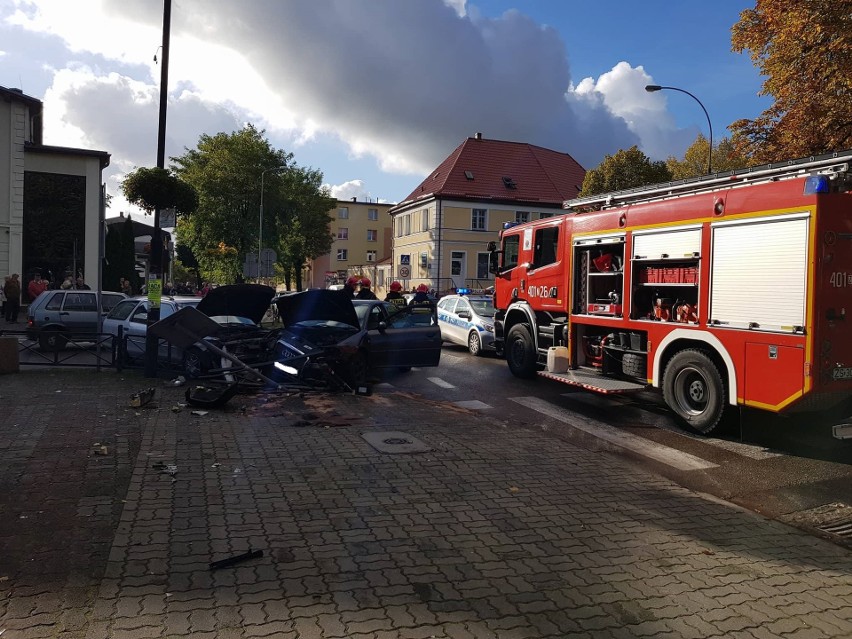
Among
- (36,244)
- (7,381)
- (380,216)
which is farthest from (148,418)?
(380,216)

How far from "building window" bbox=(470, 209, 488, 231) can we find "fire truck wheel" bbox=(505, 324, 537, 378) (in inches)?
1392

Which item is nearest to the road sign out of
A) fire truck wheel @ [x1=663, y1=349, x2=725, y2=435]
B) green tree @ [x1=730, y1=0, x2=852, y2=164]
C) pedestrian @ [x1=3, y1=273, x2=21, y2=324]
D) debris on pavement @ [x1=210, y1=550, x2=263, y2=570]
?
fire truck wheel @ [x1=663, y1=349, x2=725, y2=435]

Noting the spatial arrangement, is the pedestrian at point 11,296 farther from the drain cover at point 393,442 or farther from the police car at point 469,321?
the drain cover at point 393,442

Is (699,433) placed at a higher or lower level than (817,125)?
lower

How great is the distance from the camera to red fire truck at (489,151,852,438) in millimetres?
6750

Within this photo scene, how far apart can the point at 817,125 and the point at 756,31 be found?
270cm

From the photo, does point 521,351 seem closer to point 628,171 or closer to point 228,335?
point 228,335

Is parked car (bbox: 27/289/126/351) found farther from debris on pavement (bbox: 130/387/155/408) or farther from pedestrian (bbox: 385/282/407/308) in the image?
debris on pavement (bbox: 130/387/155/408)

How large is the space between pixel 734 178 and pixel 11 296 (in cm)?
2240

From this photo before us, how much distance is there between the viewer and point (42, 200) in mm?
26969

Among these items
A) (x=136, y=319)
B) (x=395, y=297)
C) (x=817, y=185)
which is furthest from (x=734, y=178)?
(x=136, y=319)

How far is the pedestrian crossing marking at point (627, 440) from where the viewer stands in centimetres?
714

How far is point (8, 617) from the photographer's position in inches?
137

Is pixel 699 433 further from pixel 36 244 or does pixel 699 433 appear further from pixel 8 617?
pixel 36 244
